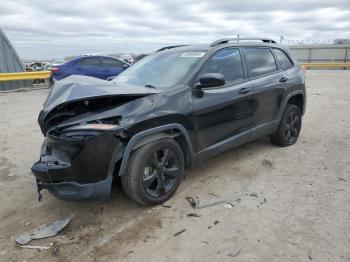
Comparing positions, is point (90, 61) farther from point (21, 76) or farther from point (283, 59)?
point (283, 59)

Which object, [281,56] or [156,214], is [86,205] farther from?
[281,56]

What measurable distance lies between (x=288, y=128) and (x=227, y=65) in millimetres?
1915

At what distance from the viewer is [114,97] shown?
3330 millimetres

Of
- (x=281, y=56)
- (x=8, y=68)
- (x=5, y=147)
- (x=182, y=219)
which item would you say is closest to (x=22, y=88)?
(x=8, y=68)

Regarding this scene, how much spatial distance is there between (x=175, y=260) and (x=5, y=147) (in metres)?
4.56

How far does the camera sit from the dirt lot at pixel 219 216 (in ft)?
9.46

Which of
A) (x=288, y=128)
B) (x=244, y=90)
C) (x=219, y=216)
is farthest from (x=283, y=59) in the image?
(x=219, y=216)

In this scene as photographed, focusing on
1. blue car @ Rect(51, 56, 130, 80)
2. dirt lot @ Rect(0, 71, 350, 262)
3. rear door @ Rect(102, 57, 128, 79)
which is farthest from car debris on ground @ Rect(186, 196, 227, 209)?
rear door @ Rect(102, 57, 128, 79)

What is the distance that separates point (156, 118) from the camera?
3.49 m

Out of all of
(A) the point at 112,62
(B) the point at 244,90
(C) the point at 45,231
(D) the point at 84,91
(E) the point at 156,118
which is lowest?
(C) the point at 45,231

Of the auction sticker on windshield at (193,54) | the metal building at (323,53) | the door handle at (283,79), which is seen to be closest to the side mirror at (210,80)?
the auction sticker on windshield at (193,54)

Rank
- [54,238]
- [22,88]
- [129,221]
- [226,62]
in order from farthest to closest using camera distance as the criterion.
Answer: [22,88], [226,62], [129,221], [54,238]

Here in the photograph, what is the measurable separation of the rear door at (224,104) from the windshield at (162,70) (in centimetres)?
23

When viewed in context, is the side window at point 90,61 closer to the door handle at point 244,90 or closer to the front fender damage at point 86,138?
the door handle at point 244,90
